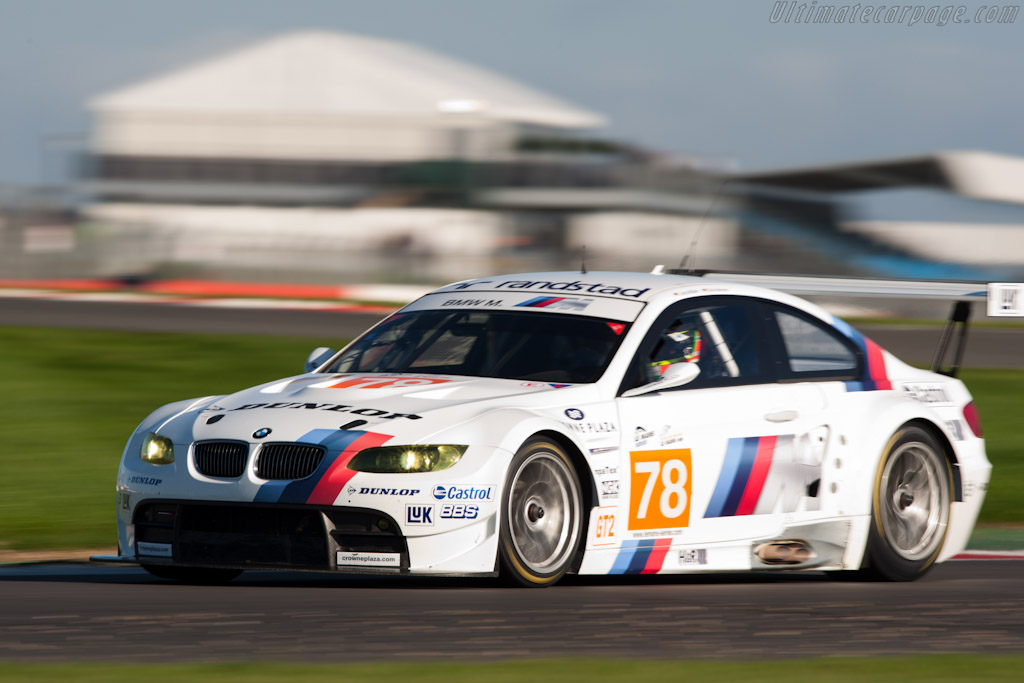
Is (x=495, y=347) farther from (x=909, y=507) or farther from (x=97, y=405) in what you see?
(x=97, y=405)

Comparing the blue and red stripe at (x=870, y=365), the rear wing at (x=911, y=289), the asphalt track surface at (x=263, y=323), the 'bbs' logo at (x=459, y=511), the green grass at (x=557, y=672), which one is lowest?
the asphalt track surface at (x=263, y=323)

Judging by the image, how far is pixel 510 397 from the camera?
670 centimetres

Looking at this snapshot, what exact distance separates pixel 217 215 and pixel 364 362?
135 feet

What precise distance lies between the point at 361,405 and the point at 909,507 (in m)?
2.98

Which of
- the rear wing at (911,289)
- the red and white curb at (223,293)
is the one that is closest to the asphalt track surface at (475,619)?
the rear wing at (911,289)

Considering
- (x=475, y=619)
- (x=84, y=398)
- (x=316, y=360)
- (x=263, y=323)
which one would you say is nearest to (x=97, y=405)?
(x=84, y=398)

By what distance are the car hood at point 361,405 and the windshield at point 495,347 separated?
18 cm

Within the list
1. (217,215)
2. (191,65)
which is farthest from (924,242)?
(191,65)

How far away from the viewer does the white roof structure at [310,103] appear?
51750 millimetres

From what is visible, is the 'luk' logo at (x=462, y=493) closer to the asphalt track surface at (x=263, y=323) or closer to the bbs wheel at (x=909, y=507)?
the bbs wheel at (x=909, y=507)

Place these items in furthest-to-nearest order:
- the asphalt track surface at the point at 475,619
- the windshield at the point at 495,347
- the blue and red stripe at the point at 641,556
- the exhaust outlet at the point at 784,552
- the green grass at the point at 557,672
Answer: the exhaust outlet at the point at 784,552 → the windshield at the point at 495,347 → the blue and red stripe at the point at 641,556 → the asphalt track surface at the point at 475,619 → the green grass at the point at 557,672

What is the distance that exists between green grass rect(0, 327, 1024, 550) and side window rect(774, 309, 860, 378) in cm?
304

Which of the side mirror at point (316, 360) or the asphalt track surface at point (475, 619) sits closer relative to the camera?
the asphalt track surface at point (475, 619)

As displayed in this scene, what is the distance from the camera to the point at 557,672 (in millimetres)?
4711
